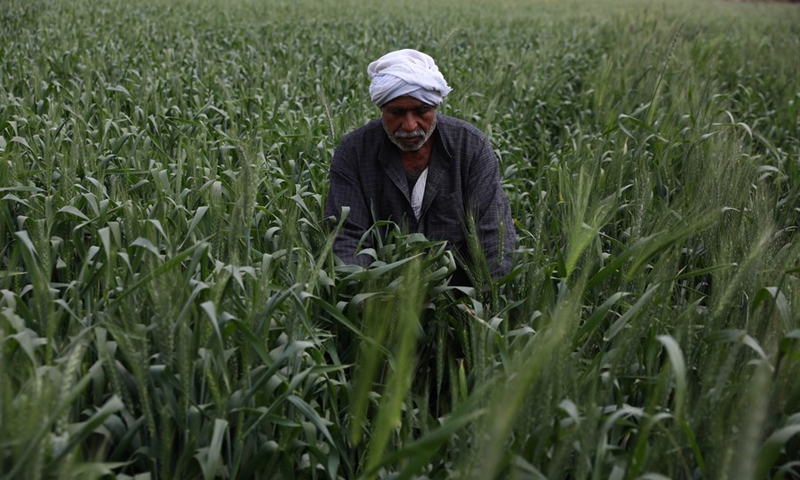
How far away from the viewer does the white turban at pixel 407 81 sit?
9.71 ft

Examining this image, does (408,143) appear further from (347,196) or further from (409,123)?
(347,196)

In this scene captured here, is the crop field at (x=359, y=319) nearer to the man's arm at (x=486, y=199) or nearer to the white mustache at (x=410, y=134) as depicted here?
the man's arm at (x=486, y=199)

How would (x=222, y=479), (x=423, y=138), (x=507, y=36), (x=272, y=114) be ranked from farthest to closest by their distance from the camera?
(x=507, y=36)
(x=272, y=114)
(x=423, y=138)
(x=222, y=479)

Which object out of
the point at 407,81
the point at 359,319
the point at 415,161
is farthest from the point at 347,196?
the point at 359,319

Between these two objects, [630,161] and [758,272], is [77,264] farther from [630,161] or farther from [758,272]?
→ [630,161]

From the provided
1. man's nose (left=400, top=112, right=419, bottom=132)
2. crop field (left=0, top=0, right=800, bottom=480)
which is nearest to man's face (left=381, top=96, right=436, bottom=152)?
man's nose (left=400, top=112, right=419, bottom=132)

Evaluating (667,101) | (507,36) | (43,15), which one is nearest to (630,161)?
(667,101)

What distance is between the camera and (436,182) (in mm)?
3180

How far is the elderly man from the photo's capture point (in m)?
3.13

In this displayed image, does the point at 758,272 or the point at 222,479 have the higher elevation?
the point at 758,272

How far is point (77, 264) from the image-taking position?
2783 millimetres

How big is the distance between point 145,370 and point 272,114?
11.5ft

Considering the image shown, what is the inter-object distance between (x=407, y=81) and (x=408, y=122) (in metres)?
0.15

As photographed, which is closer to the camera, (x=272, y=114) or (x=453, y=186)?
(x=453, y=186)
